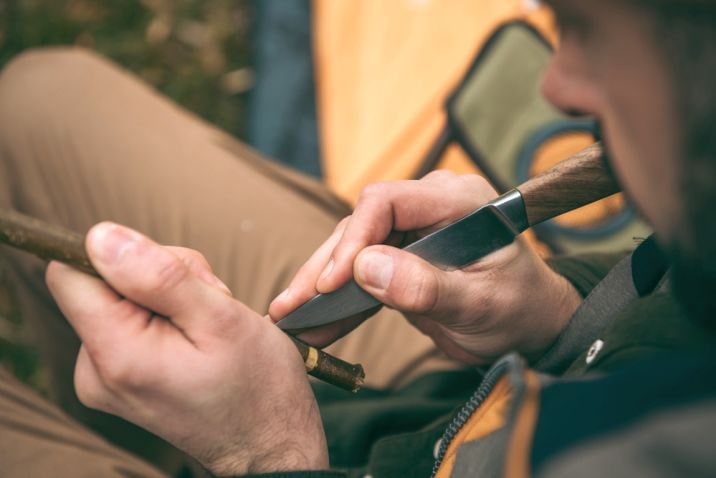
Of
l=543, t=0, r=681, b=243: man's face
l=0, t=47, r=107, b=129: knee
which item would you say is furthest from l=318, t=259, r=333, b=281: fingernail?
l=0, t=47, r=107, b=129: knee

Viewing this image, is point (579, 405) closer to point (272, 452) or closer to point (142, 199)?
point (272, 452)

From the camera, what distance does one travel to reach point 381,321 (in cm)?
108

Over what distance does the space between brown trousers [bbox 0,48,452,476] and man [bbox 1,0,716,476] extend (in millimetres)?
212

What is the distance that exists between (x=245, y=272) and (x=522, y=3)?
0.87m

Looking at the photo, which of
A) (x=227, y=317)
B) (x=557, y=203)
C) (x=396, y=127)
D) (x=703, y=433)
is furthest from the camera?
(x=396, y=127)

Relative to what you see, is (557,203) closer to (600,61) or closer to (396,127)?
(600,61)

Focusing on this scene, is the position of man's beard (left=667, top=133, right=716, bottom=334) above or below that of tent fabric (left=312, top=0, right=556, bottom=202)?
above

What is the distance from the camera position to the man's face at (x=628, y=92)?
1.49 ft

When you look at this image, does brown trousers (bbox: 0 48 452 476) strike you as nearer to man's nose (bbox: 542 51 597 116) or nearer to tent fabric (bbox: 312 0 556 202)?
tent fabric (bbox: 312 0 556 202)

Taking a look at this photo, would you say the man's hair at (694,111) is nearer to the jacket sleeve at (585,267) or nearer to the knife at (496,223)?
the knife at (496,223)

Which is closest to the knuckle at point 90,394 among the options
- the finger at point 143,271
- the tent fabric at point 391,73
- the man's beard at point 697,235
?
the finger at point 143,271

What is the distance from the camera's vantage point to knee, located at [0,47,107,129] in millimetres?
1086

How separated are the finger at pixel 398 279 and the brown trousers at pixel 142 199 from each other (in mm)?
300

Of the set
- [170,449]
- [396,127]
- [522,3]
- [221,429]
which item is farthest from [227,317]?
[522,3]
